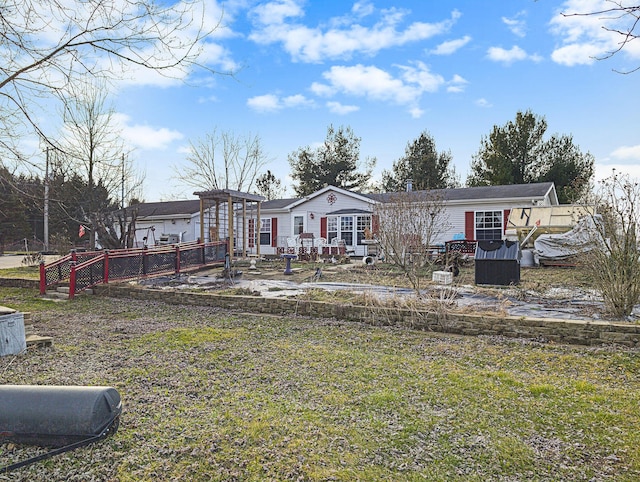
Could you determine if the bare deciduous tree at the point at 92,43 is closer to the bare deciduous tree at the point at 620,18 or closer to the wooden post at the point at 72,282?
the bare deciduous tree at the point at 620,18

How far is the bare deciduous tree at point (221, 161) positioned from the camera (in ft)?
86.0

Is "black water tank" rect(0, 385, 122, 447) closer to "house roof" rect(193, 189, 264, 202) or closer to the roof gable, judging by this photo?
"house roof" rect(193, 189, 264, 202)

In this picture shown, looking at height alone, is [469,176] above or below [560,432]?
above

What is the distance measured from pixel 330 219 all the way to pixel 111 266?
12.1 m

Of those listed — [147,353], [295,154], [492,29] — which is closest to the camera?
[147,353]

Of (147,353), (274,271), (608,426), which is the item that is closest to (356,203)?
(274,271)

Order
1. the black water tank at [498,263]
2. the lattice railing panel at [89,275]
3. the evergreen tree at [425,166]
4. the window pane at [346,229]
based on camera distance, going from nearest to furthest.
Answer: the black water tank at [498,263], the lattice railing panel at [89,275], the window pane at [346,229], the evergreen tree at [425,166]

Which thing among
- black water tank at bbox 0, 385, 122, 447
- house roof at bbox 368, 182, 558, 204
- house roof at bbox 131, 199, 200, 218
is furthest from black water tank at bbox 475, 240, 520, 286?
house roof at bbox 131, 199, 200, 218

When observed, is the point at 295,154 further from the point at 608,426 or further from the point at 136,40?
the point at 608,426

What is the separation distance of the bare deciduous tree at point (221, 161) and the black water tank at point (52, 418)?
24.7 metres

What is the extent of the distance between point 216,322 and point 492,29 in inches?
228

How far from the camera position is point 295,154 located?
37.8 meters

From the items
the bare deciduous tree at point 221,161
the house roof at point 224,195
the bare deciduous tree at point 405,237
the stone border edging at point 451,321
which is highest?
the bare deciduous tree at point 221,161

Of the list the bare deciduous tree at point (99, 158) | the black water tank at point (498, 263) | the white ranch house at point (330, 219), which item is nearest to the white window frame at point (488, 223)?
the white ranch house at point (330, 219)
